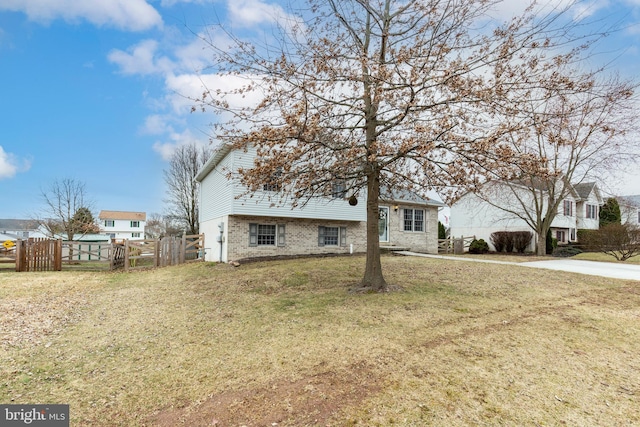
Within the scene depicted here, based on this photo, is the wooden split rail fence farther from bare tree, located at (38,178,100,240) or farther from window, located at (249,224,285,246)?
bare tree, located at (38,178,100,240)

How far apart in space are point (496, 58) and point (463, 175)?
7.39 ft

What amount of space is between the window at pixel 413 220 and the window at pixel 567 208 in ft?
51.9

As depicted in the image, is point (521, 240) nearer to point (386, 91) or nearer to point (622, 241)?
point (622, 241)

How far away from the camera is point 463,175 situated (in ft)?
21.9

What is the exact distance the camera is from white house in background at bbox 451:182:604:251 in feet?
82.8

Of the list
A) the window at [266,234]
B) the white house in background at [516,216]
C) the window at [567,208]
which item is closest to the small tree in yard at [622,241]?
the white house in background at [516,216]

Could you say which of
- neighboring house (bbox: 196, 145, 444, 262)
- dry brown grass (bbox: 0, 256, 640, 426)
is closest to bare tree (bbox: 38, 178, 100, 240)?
neighboring house (bbox: 196, 145, 444, 262)

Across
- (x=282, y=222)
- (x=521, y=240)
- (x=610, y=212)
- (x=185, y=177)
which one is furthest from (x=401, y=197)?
(x=610, y=212)

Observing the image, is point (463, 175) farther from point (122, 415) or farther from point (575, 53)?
point (122, 415)

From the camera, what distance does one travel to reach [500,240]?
24.7m

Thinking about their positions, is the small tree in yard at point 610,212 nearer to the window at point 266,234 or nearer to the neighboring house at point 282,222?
the neighboring house at point 282,222

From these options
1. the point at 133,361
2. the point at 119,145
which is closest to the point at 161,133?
the point at 119,145

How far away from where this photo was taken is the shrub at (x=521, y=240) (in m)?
23.7

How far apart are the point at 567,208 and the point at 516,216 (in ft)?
22.6
